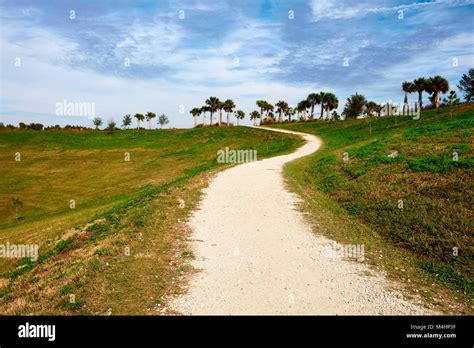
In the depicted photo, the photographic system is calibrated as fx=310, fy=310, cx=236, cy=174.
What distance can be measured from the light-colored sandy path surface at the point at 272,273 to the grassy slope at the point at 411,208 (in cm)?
124

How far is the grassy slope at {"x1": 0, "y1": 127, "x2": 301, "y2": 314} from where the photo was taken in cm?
845

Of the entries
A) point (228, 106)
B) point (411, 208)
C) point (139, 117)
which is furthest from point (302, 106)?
point (411, 208)

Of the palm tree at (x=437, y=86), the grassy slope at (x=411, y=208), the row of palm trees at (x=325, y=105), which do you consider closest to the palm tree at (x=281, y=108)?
the row of palm trees at (x=325, y=105)

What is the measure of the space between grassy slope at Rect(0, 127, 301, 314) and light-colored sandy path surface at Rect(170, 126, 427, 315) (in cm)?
96

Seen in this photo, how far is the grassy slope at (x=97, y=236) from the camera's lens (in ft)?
27.7

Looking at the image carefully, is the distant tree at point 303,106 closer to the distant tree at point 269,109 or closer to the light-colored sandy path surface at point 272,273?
the distant tree at point 269,109

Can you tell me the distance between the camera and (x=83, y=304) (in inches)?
312

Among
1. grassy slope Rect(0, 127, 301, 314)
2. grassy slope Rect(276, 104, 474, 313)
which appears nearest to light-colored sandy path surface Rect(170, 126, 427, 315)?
grassy slope Rect(0, 127, 301, 314)

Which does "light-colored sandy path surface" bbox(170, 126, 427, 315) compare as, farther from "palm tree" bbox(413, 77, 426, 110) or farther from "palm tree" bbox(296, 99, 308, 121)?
"palm tree" bbox(296, 99, 308, 121)

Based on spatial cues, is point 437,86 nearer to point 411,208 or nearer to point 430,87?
point 430,87

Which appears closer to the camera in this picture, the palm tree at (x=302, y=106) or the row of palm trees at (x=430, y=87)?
the row of palm trees at (x=430, y=87)
